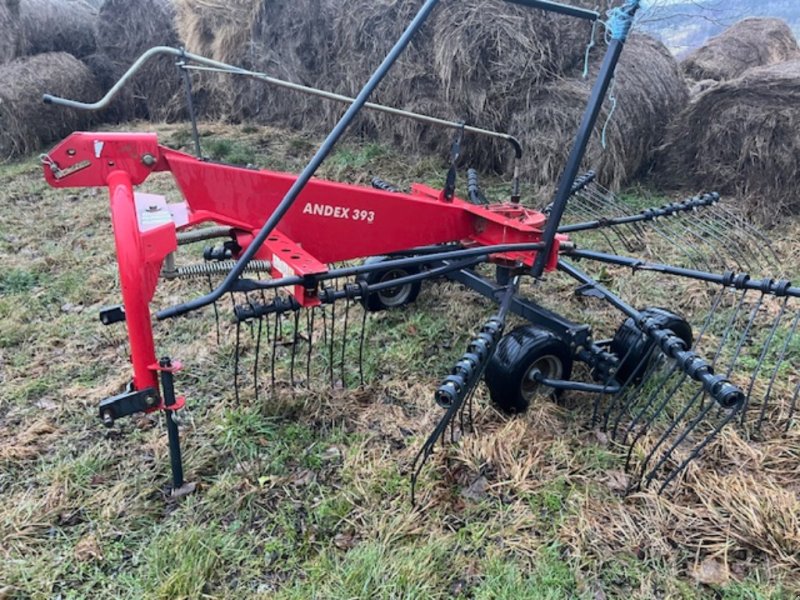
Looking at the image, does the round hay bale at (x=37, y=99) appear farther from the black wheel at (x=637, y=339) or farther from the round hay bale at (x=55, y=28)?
the black wheel at (x=637, y=339)

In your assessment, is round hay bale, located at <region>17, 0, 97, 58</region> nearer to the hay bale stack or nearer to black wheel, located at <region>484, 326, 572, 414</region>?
the hay bale stack

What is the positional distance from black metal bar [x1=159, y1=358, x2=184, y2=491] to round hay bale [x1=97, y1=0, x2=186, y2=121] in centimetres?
915

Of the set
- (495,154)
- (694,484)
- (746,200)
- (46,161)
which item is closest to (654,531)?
(694,484)

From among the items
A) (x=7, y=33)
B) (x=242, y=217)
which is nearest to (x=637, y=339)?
(x=242, y=217)

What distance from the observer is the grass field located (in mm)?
2018

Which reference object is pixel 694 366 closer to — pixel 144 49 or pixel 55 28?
pixel 144 49

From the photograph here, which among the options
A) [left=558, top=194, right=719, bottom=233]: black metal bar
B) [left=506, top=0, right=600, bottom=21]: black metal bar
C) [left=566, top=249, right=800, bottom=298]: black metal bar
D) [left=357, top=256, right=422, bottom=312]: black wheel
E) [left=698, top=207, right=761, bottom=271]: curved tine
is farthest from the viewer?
[left=698, top=207, right=761, bottom=271]: curved tine

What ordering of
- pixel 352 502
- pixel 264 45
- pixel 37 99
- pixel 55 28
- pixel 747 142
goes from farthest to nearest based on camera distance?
pixel 55 28 → pixel 37 99 → pixel 264 45 → pixel 747 142 → pixel 352 502

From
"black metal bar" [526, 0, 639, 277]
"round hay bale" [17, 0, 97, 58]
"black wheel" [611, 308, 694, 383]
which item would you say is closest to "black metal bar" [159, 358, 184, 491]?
"black metal bar" [526, 0, 639, 277]

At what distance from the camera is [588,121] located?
2348 millimetres

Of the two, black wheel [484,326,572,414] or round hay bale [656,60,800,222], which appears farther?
round hay bale [656,60,800,222]

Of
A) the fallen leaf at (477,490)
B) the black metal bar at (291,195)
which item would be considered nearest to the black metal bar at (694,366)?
the fallen leaf at (477,490)

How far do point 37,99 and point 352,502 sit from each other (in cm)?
910

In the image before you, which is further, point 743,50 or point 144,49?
point 144,49
